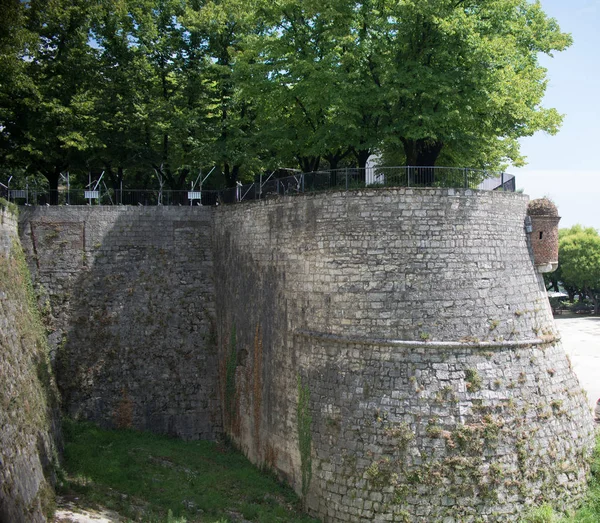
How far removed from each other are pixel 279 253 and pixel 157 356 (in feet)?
21.9

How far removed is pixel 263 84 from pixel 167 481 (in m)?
12.9

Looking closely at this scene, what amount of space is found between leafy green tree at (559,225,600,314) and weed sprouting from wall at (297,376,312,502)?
4680cm

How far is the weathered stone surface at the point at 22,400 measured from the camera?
469 inches

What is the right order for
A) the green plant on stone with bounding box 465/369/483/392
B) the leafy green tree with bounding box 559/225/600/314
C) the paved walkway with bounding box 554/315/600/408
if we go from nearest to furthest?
the green plant on stone with bounding box 465/369/483/392, the paved walkway with bounding box 554/315/600/408, the leafy green tree with bounding box 559/225/600/314

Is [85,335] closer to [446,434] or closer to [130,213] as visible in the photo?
[130,213]

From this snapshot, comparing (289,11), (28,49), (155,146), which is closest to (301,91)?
(289,11)

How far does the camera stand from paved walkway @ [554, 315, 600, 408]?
85.4 feet

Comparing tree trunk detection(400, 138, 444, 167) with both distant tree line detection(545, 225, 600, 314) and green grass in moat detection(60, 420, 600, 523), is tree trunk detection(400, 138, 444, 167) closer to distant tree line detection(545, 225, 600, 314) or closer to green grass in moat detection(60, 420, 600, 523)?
green grass in moat detection(60, 420, 600, 523)

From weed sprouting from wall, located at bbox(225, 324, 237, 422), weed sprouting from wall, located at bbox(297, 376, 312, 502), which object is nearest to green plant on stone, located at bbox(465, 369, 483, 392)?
weed sprouting from wall, located at bbox(297, 376, 312, 502)

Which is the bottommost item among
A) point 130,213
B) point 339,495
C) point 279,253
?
point 339,495

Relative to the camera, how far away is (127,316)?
20734 mm

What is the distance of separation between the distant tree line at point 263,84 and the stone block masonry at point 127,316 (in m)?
4.20

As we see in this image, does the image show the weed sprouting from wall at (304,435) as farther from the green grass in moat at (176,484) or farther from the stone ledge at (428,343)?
the stone ledge at (428,343)

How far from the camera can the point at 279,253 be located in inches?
661
